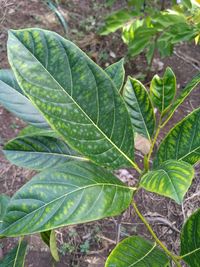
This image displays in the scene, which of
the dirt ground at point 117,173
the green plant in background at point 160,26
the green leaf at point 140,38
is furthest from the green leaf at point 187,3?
the dirt ground at point 117,173

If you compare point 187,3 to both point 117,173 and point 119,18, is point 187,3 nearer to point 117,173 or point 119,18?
point 119,18

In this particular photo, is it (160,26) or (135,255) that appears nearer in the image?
(135,255)

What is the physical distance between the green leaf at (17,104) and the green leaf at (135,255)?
1.01 ft

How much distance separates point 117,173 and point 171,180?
1.35m

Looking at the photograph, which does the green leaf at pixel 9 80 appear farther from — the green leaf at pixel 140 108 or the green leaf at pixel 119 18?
the green leaf at pixel 119 18

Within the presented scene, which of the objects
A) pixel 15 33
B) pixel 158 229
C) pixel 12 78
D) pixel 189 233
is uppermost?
pixel 15 33

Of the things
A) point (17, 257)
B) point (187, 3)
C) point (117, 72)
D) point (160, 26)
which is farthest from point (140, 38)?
point (17, 257)

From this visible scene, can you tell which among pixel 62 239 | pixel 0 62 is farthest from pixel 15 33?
pixel 0 62

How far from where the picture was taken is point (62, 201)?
2.13ft

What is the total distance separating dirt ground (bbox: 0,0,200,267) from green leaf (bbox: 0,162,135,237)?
0.41 m

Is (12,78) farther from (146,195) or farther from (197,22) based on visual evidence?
(146,195)

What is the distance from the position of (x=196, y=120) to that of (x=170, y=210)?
1185mm

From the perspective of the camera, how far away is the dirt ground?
5.63 ft

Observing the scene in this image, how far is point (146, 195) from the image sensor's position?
1928 mm
